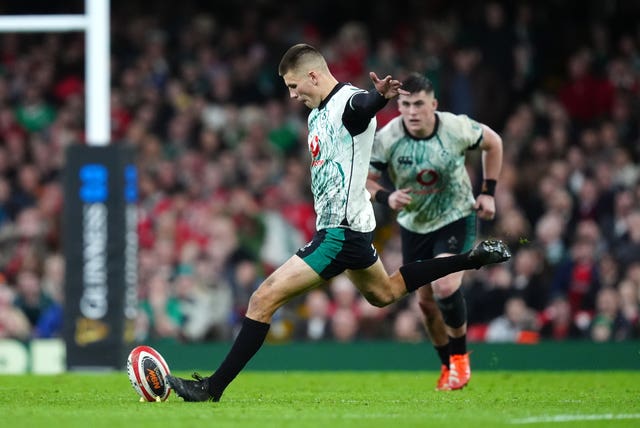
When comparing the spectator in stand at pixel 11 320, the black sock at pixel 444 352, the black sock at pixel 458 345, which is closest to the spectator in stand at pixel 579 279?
the black sock at pixel 444 352

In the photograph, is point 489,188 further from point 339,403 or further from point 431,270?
point 339,403

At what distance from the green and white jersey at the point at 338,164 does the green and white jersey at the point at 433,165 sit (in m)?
1.68

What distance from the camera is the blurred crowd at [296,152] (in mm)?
14797

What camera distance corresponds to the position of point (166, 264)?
16125mm

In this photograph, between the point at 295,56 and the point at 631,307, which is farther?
the point at 631,307

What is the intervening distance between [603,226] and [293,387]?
222 inches

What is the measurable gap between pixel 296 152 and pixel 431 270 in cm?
898

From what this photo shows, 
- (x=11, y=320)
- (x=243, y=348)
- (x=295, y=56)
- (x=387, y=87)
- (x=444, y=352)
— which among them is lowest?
(x=11, y=320)

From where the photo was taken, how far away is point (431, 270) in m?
9.00

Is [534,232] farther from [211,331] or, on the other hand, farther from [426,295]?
[426,295]

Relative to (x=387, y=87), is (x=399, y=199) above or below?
below

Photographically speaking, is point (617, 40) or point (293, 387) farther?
point (617, 40)

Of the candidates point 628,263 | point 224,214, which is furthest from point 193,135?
point 628,263

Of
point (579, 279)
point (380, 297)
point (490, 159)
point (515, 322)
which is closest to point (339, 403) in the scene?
point (380, 297)
